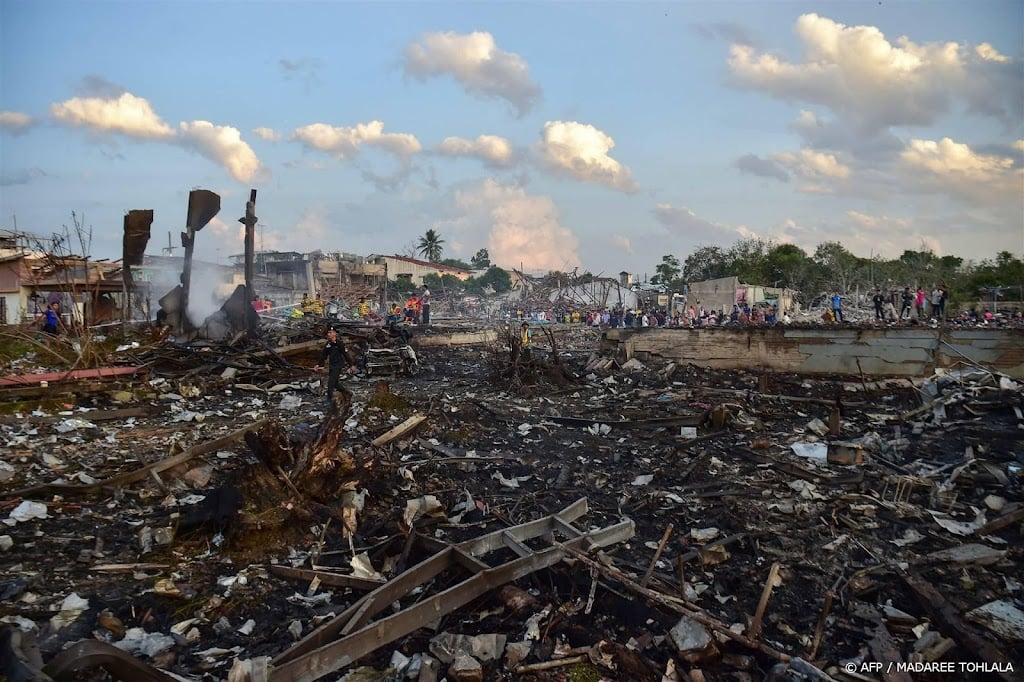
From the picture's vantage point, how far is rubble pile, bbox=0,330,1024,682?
2.95 metres

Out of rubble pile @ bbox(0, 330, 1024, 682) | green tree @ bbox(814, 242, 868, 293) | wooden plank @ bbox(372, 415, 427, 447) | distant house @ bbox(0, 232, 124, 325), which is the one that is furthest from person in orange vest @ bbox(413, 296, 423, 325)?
green tree @ bbox(814, 242, 868, 293)

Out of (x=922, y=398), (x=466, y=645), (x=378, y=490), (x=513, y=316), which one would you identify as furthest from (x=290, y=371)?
(x=513, y=316)

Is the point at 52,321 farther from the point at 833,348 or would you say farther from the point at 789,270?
the point at 789,270

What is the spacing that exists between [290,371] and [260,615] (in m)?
8.12

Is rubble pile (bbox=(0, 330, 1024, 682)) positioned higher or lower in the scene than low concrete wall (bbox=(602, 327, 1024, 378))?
lower

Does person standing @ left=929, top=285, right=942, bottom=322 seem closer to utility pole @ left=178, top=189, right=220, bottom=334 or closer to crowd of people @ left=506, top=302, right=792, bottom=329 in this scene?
crowd of people @ left=506, top=302, right=792, bottom=329

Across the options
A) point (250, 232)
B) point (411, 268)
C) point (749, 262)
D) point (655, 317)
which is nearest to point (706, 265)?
point (749, 262)

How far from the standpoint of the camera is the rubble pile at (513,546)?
2.95 m

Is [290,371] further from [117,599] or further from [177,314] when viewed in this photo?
[117,599]

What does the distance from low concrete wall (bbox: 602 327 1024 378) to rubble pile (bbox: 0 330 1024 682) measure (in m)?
2.38

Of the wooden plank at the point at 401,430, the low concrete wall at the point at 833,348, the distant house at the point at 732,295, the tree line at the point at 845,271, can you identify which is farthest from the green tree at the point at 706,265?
the wooden plank at the point at 401,430

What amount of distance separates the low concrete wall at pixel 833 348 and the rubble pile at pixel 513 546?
2.38 metres

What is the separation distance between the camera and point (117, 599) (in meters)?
3.46

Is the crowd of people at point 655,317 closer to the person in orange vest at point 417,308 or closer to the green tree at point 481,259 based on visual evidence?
the person in orange vest at point 417,308
